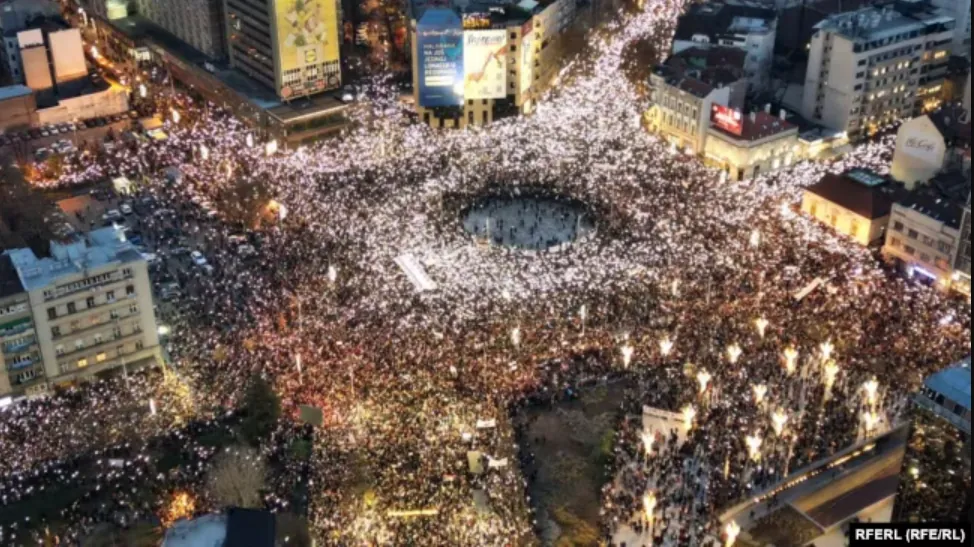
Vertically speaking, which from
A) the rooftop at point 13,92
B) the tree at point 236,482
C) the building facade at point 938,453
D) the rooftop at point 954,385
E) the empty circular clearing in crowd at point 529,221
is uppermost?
the rooftop at point 954,385

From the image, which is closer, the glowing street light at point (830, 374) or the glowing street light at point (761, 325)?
the glowing street light at point (830, 374)

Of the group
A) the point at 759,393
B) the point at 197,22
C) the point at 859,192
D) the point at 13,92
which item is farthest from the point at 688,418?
the point at 197,22

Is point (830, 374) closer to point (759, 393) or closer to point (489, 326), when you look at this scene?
point (759, 393)

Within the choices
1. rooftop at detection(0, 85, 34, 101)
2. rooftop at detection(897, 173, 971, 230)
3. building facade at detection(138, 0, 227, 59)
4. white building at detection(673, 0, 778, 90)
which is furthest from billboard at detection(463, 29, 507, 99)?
rooftop at detection(0, 85, 34, 101)

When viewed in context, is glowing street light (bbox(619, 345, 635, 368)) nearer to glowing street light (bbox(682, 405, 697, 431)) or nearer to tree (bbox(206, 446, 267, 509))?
glowing street light (bbox(682, 405, 697, 431))

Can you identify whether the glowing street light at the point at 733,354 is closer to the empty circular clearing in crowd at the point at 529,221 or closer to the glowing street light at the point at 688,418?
the glowing street light at the point at 688,418

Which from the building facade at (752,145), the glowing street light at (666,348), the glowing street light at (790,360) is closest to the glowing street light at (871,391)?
the glowing street light at (790,360)
